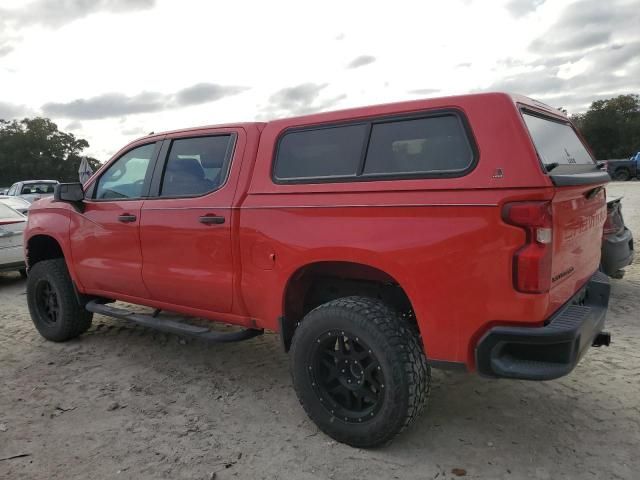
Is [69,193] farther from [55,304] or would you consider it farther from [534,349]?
[534,349]

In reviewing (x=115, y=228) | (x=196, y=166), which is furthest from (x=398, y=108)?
(x=115, y=228)

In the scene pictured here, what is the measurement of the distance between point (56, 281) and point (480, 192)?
4092mm

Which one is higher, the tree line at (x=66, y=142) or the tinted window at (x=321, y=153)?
the tree line at (x=66, y=142)

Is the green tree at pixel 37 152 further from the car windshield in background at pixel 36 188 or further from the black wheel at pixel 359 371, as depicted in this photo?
the black wheel at pixel 359 371

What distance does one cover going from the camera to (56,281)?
16.0ft

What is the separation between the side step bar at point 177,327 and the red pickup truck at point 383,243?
0.02 meters

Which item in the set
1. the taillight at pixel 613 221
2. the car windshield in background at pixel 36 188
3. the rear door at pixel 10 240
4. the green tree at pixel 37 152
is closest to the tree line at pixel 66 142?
Result: the green tree at pixel 37 152

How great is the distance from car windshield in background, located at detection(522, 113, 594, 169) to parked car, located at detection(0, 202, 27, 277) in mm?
7336

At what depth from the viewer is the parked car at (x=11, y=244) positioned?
25.4 feet

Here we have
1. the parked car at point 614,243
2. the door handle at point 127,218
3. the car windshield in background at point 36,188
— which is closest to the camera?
the door handle at point 127,218

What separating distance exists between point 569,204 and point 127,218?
3.17 meters

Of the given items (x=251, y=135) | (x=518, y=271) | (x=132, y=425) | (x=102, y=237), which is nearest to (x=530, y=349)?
(x=518, y=271)

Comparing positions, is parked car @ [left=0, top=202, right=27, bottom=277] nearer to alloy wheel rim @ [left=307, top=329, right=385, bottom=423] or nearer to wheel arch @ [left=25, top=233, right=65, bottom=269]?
wheel arch @ [left=25, top=233, right=65, bottom=269]

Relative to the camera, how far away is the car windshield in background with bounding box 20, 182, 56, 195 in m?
18.8
